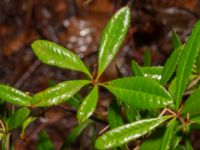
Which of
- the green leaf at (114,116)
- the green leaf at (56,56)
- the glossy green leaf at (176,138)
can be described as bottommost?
the glossy green leaf at (176,138)

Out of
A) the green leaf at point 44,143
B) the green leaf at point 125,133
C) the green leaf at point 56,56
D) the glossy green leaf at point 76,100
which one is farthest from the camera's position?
the green leaf at point 44,143

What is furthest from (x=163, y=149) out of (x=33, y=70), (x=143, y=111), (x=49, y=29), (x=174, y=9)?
(x=49, y=29)

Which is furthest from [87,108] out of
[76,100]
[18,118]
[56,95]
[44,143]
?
[44,143]

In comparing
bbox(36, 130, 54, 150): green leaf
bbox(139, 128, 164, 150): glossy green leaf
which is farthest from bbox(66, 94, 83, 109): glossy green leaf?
bbox(139, 128, 164, 150): glossy green leaf

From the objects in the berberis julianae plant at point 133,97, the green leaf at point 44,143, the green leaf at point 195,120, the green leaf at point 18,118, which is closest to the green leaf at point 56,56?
the berberis julianae plant at point 133,97

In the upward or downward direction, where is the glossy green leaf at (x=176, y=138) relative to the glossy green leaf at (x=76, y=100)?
upward

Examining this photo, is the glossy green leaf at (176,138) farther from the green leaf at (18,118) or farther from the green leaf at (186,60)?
the green leaf at (18,118)

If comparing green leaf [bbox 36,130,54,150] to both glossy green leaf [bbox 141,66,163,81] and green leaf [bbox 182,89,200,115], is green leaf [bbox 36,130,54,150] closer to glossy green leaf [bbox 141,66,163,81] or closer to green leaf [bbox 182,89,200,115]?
glossy green leaf [bbox 141,66,163,81]
